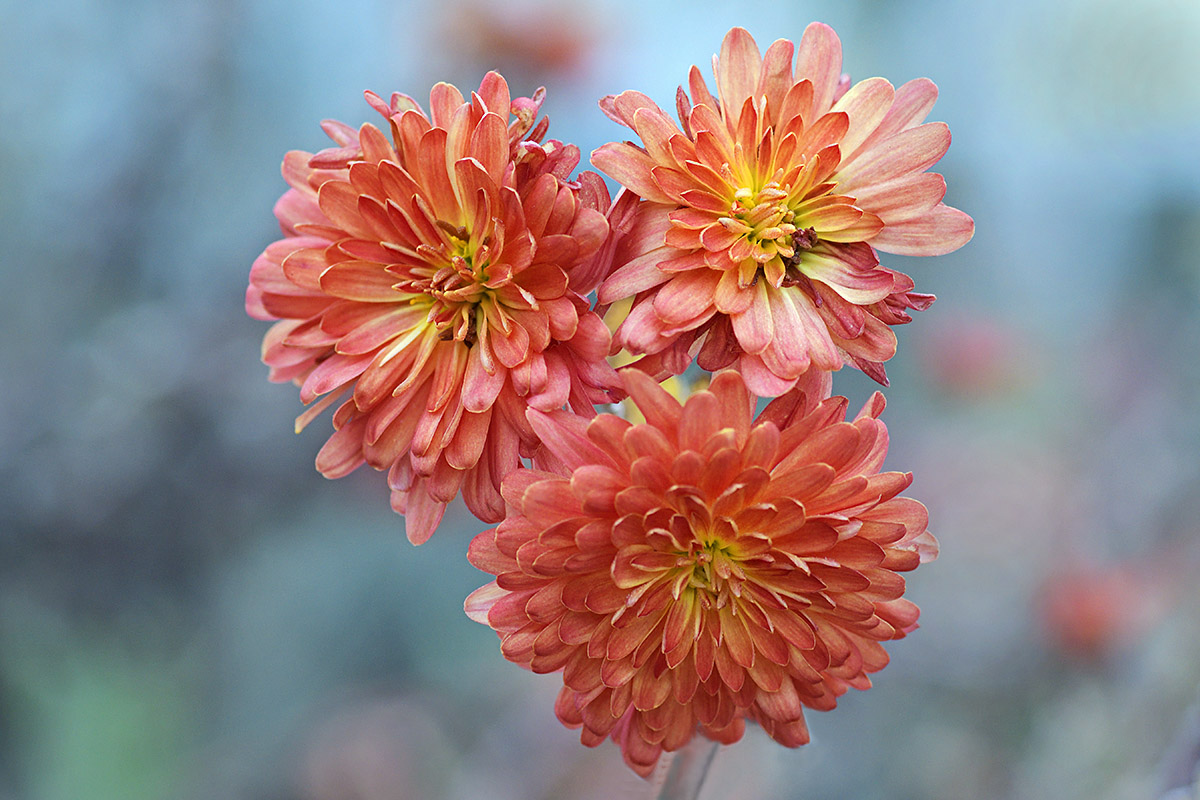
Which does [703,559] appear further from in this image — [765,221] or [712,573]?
[765,221]

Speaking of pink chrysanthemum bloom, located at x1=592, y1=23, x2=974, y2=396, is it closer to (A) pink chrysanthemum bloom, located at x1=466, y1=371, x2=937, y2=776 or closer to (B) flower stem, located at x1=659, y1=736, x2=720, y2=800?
(A) pink chrysanthemum bloom, located at x1=466, y1=371, x2=937, y2=776

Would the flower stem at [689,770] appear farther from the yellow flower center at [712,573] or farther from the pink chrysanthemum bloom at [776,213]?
the pink chrysanthemum bloom at [776,213]

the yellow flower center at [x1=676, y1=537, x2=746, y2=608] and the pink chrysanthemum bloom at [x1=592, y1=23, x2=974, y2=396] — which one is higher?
the pink chrysanthemum bloom at [x1=592, y1=23, x2=974, y2=396]

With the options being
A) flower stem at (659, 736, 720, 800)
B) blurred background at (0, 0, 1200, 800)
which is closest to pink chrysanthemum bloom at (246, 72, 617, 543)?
flower stem at (659, 736, 720, 800)

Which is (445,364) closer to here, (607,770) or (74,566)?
(607,770)

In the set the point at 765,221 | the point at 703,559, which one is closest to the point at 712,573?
the point at 703,559

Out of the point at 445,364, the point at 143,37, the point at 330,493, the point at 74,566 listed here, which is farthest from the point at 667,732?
the point at 143,37
